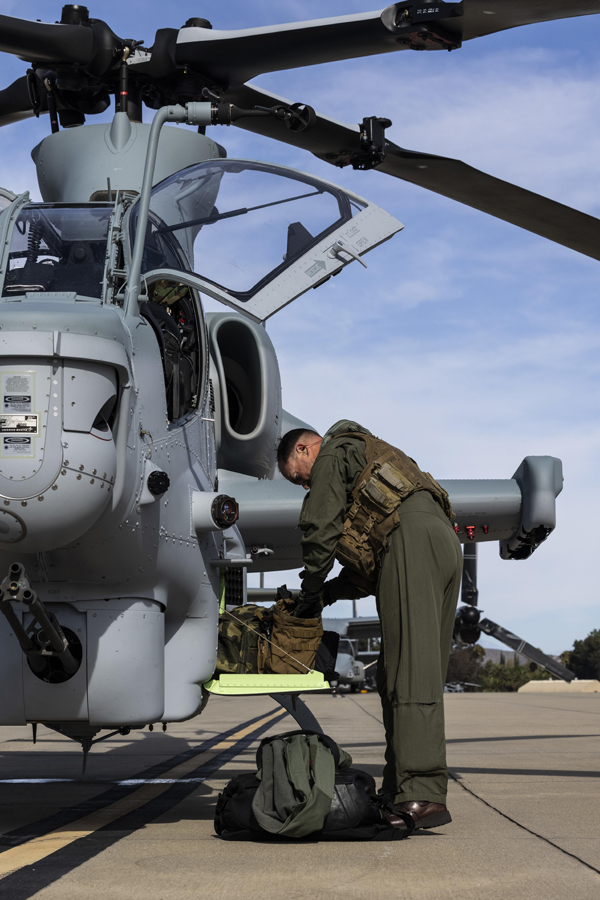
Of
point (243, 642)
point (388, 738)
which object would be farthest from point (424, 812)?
point (243, 642)

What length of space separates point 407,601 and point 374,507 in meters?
0.44

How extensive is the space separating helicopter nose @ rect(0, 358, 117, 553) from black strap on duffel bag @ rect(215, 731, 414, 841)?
1246 mm

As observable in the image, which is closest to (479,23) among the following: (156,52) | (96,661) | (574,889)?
(156,52)

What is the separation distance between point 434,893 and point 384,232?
116 inches

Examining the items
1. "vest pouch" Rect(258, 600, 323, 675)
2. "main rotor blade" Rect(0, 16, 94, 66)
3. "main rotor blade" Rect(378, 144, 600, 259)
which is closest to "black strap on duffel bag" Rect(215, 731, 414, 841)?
"vest pouch" Rect(258, 600, 323, 675)

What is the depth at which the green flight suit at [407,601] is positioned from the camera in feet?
13.8

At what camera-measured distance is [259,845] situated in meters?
3.79

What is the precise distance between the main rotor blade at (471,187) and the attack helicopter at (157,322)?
14 millimetres

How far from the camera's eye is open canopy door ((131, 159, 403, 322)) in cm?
457

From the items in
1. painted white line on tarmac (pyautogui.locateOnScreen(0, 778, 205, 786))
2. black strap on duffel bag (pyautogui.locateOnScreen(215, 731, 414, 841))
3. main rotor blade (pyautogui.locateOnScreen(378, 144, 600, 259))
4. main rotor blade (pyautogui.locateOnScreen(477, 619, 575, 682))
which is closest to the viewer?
black strap on duffel bag (pyautogui.locateOnScreen(215, 731, 414, 841))

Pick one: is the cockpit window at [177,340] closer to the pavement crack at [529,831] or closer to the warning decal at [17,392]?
the warning decal at [17,392]

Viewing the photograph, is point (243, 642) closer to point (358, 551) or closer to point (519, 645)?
point (358, 551)

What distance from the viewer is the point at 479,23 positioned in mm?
5258

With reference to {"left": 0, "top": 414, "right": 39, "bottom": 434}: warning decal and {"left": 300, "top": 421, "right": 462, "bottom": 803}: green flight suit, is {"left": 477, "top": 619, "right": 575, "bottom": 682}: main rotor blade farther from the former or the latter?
{"left": 0, "top": 414, "right": 39, "bottom": 434}: warning decal
